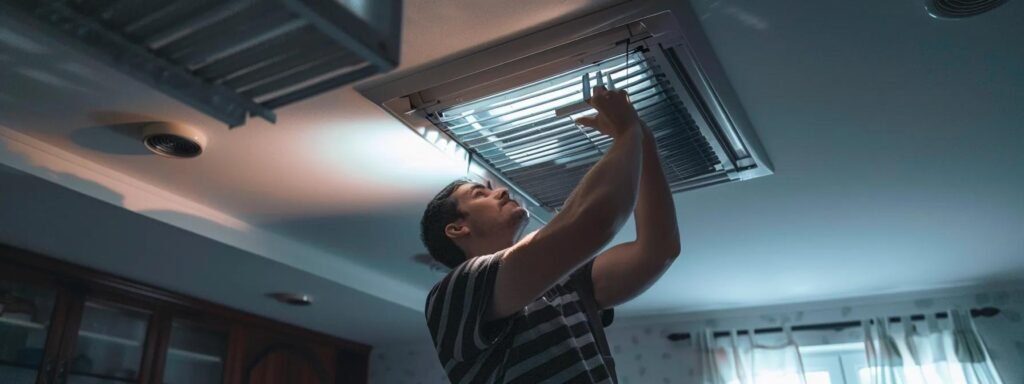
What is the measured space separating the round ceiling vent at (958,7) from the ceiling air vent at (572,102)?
0.33 m

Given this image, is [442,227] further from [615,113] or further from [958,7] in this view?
[958,7]

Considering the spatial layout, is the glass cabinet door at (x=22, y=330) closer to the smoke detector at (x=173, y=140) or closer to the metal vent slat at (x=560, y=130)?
the smoke detector at (x=173, y=140)

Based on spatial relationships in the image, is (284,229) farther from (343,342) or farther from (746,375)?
(746,375)

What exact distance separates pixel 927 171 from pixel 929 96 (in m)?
0.42

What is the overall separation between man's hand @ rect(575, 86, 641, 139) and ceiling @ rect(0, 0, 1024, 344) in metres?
0.25

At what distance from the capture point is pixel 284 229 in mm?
2156

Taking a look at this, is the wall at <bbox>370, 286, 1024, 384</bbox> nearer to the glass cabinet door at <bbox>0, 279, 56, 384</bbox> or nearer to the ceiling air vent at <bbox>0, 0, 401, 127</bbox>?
the glass cabinet door at <bbox>0, 279, 56, 384</bbox>

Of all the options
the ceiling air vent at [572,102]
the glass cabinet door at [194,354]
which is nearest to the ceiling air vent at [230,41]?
the ceiling air vent at [572,102]

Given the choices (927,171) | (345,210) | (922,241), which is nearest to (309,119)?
(345,210)

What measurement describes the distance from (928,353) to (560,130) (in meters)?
2.21

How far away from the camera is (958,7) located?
114 cm

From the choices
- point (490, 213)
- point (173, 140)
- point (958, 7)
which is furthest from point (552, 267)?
point (173, 140)

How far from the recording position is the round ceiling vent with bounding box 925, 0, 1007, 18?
113 cm

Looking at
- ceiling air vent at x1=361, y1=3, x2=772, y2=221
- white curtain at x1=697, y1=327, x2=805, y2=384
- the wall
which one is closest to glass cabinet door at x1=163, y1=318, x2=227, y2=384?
the wall
